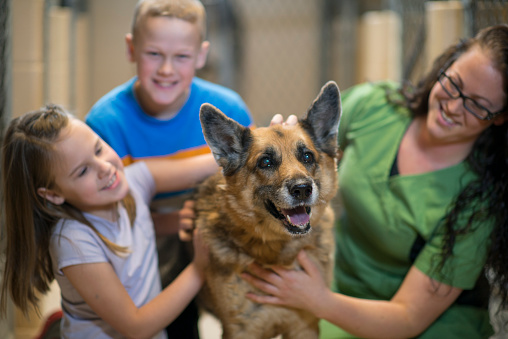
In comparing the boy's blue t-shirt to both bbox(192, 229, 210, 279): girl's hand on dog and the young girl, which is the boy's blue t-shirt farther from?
bbox(192, 229, 210, 279): girl's hand on dog

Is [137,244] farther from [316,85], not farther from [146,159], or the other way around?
[316,85]

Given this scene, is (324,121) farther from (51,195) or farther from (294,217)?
A: (51,195)

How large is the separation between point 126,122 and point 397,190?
1.22 meters

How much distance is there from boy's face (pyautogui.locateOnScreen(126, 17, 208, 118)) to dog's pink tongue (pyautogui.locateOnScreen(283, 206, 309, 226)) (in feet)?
2.51

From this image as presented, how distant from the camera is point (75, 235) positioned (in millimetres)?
1503

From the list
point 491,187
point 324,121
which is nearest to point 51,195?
point 324,121

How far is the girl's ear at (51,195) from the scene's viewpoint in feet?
4.92

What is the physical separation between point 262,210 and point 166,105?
73cm

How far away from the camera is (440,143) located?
1877mm

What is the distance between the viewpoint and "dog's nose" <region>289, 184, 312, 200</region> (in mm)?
1387

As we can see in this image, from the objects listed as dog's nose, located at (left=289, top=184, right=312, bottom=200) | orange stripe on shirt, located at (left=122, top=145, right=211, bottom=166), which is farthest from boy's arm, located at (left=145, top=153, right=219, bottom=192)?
dog's nose, located at (left=289, top=184, right=312, bottom=200)

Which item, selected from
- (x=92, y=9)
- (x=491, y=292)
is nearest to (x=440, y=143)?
(x=491, y=292)

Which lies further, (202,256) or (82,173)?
(202,256)

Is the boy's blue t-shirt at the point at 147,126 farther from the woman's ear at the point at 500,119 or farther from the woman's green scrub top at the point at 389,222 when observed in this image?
the woman's ear at the point at 500,119
